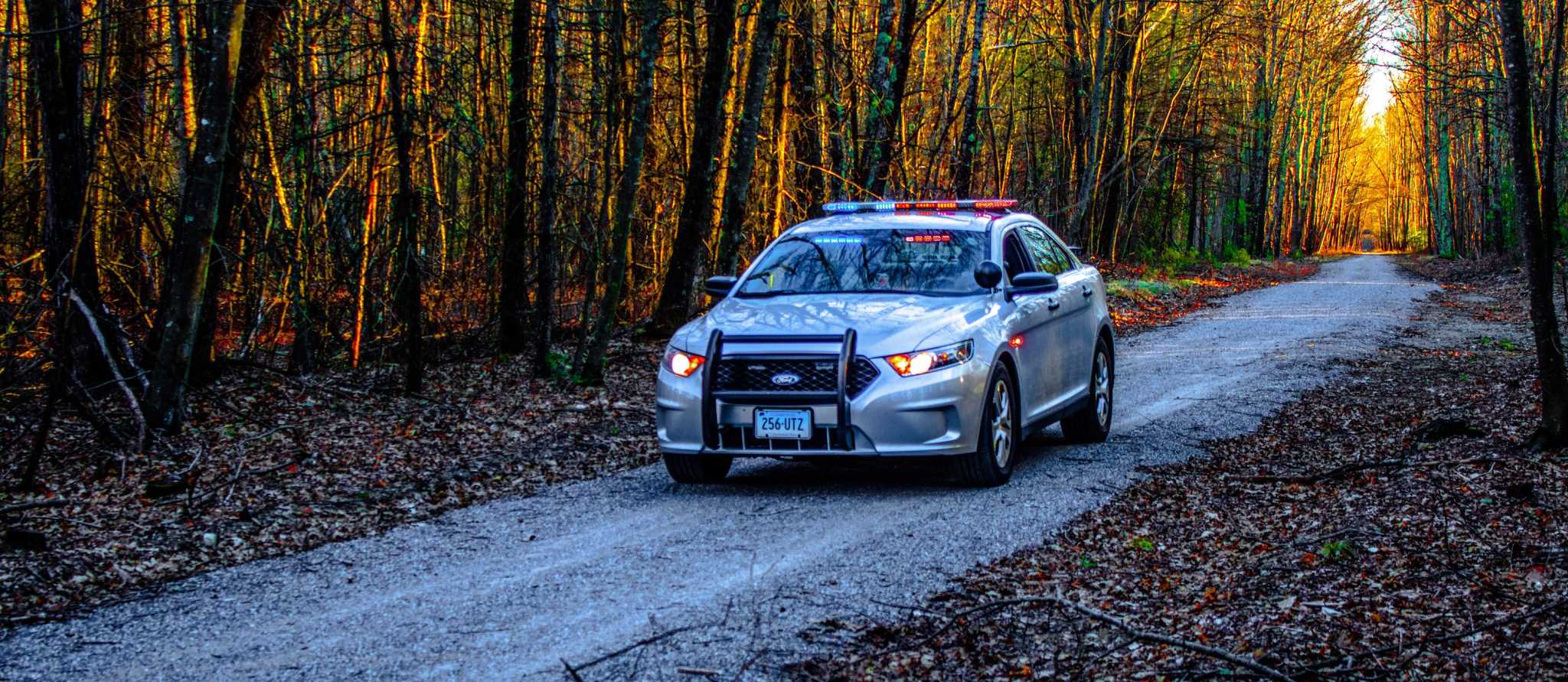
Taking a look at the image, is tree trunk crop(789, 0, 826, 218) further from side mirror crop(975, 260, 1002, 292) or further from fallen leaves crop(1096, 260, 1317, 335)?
side mirror crop(975, 260, 1002, 292)

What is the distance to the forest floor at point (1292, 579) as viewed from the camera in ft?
15.0

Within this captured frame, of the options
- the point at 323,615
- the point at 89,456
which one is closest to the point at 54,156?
the point at 89,456

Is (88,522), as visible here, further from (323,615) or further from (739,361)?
(739,361)

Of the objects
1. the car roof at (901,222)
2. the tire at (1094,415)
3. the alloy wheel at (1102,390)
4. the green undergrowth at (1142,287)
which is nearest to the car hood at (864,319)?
the car roof at (901,222)

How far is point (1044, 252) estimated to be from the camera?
10078 millimetres

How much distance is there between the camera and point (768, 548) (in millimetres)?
6445

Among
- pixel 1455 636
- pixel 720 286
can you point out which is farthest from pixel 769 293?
pixel 1455 636

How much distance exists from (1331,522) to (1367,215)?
485 ft

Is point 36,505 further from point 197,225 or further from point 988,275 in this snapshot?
point 988,275

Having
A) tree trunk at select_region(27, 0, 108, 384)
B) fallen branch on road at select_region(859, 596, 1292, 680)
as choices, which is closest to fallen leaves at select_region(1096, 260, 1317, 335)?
tree trunk at select_region(27, 0, 108, 384)

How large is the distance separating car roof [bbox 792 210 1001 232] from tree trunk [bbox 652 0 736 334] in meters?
6.51

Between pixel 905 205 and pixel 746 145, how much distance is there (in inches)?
236

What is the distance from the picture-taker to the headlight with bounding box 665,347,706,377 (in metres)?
7.83

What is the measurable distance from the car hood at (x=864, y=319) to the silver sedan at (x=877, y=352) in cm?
1
